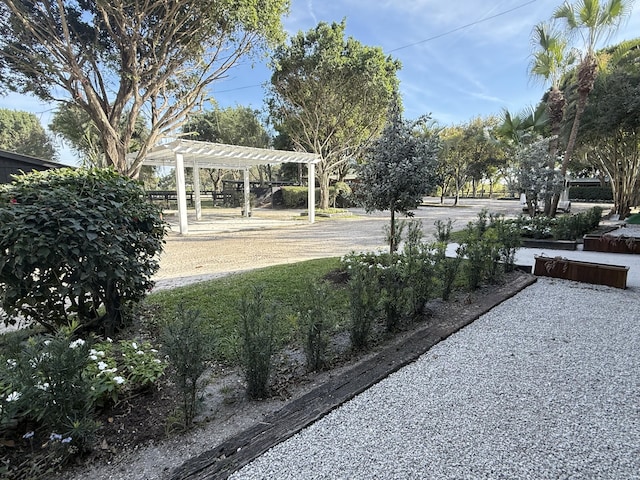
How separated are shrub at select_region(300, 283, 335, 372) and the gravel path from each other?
469mm

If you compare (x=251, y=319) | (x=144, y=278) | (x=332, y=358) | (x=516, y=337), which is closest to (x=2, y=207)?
(x=144, y=278)

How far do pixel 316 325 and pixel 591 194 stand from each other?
34.5 metres

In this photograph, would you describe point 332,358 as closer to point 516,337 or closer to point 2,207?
point 516,337

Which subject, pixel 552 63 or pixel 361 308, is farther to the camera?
pixel 552 63

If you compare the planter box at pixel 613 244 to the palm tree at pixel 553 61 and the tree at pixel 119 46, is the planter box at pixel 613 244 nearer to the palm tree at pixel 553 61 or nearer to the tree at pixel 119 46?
the palm tree at pixel 553 61

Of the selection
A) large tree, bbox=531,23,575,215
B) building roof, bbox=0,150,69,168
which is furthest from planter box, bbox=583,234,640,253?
building roof, bbox=0,150,69,168

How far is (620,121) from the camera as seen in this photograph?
1077 cm

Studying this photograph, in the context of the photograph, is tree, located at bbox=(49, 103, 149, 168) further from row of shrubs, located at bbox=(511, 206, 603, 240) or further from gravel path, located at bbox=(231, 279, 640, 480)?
gravel path, located at bbox=(231, 279, 640, 480)

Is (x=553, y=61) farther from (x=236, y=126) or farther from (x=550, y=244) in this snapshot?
(x=236, y=126)

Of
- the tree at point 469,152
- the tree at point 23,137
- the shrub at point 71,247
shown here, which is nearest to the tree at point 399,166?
the shrub at point 71,247

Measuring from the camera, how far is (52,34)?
9.06 meters

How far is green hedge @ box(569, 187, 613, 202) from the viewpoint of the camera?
2639 centimetres

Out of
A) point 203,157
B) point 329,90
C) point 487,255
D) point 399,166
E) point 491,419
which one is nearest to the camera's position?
point 491,419

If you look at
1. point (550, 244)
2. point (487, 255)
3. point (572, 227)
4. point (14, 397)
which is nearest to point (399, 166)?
point (487, 255)
